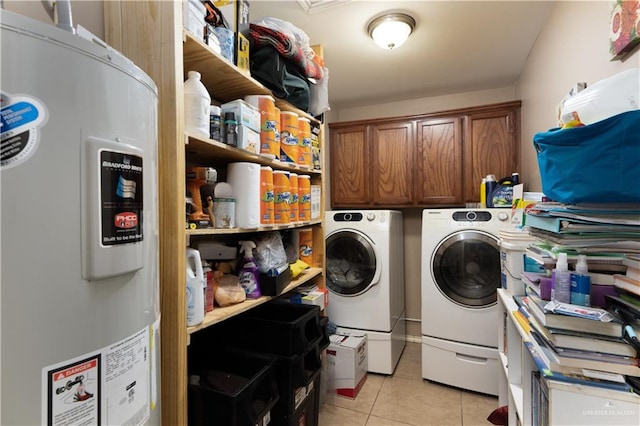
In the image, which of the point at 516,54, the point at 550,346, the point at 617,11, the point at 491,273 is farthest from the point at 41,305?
the point at 516,54

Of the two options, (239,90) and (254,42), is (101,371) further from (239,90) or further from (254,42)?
(254,42)

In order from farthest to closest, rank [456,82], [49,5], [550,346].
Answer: [456,82]
[550,346]
[49,5]

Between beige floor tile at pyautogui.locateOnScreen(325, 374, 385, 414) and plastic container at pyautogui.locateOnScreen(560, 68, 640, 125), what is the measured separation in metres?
1.97

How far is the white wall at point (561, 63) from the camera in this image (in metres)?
1.21

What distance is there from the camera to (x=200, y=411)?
1.04m

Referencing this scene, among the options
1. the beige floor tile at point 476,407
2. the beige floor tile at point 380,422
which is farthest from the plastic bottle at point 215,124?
the beige floor tile at point 476,407

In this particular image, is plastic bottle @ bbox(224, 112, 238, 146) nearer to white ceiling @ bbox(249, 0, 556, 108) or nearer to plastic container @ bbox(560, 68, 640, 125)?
white ceiling @ bbox(249, 0, 556, 108)

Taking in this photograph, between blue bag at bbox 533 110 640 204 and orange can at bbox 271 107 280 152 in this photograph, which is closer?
blue bag at bbox 533 110 640 204

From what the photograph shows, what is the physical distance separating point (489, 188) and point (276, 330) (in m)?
1.98

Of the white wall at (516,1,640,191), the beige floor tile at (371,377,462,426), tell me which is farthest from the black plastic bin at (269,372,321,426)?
the white wall at (516,1,640,191)

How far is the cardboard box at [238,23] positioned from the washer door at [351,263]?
155 cm

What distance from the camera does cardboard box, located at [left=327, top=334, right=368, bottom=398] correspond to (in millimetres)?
2113

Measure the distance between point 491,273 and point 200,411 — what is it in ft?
6.52

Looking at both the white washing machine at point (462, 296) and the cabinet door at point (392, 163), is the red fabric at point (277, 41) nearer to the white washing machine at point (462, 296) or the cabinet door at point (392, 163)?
the white washing machine at point (462, 296)
